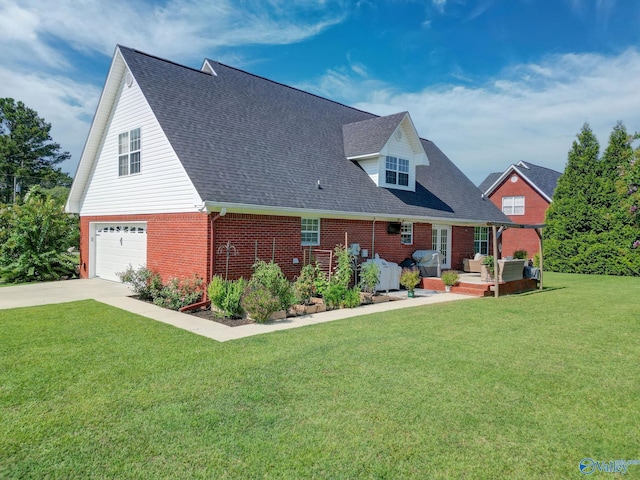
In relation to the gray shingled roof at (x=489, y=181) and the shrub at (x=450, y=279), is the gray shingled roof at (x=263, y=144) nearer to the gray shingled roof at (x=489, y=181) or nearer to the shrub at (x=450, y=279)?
the shrub at (x=450, y=279)

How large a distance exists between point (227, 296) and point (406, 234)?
9382mm

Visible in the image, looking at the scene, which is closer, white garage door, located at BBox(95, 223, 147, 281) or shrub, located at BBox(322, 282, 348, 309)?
shrub, located at BBox(322, 282, 348, 309)

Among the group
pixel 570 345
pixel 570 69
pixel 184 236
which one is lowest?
pixel 570 345

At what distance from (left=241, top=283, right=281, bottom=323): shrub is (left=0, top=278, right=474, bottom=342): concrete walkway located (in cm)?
27

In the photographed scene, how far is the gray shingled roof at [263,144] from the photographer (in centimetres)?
1160

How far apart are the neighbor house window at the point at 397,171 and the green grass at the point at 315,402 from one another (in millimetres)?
9819

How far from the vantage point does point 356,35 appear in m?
16.3

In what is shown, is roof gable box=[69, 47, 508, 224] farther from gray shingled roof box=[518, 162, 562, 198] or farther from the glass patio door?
gray shingled roof box=[518, 162, 562, 198]

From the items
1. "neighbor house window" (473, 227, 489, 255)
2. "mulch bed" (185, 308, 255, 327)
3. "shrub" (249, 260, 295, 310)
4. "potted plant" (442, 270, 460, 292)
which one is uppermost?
"neighbor house window" (473, 227, 489, 255)

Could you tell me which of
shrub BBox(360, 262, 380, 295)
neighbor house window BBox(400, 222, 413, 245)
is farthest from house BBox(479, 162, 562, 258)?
shrub BBox(360, 262, 380, 295)

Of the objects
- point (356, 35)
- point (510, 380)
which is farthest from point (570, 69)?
point (510, 380)

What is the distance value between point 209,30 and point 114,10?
10.0 ft

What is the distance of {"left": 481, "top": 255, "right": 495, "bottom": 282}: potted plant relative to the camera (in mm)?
14953

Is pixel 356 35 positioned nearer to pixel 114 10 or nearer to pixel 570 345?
pixel 114 10
